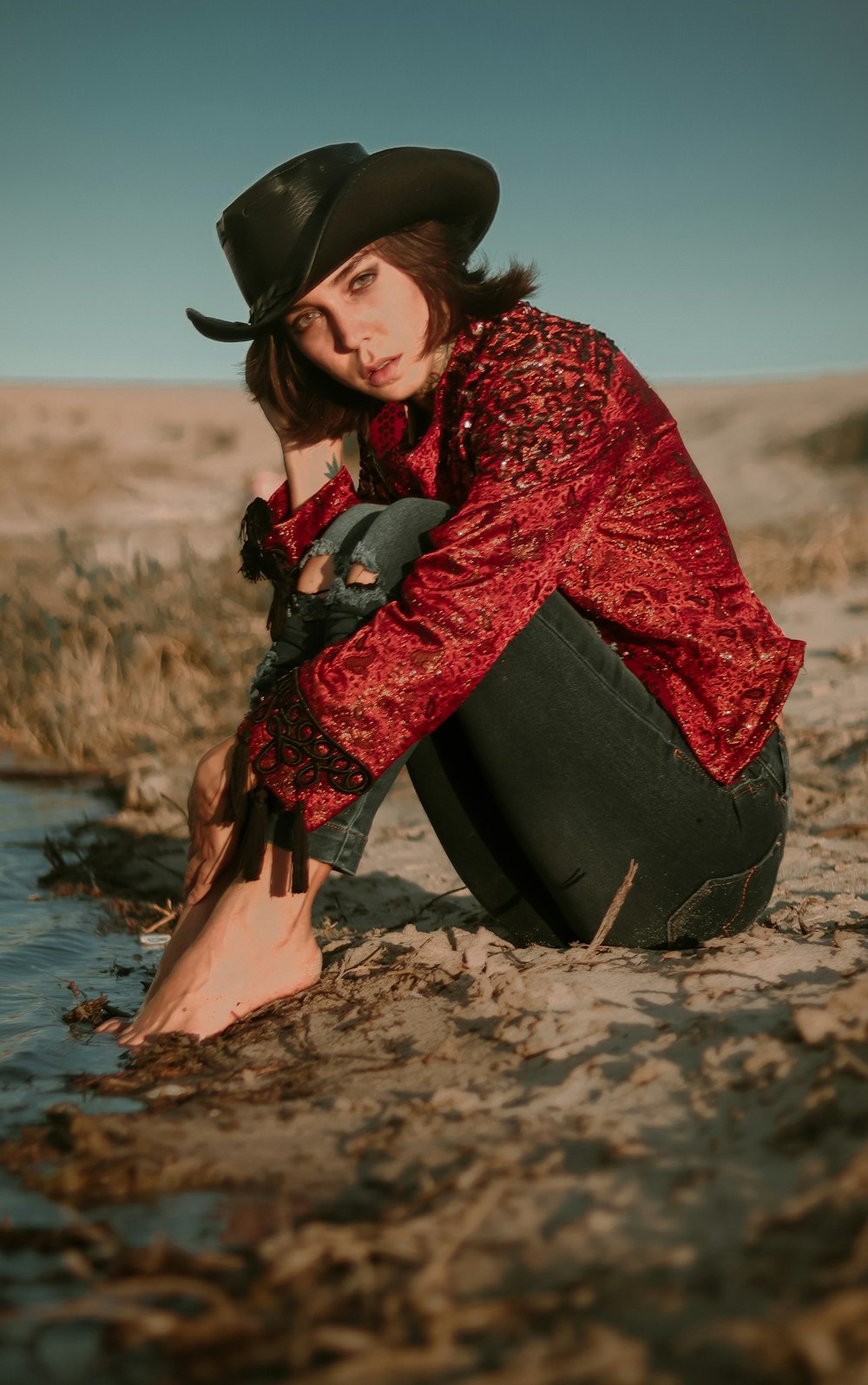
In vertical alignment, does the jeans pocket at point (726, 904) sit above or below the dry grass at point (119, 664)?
above

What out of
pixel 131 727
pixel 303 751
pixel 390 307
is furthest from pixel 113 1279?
pixel 131 727

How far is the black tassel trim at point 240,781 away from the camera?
207 cm

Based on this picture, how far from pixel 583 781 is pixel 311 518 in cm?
90

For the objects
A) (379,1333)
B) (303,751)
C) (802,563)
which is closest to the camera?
(379,1333)

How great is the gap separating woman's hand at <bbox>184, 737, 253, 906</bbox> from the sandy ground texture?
276 millimetres

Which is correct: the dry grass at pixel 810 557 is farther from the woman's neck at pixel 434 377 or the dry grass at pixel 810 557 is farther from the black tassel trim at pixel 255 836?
the black tassel trim at pixel 255 836

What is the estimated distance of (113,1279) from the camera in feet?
4.48

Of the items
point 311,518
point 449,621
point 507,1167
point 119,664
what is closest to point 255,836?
point 449,621

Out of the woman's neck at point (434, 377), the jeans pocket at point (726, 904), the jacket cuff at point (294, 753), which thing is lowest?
the jeans pocket at point (726, 904)

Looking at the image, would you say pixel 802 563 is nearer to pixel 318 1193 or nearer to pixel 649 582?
pixel 649 582

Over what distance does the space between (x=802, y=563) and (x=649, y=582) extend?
6.39 m

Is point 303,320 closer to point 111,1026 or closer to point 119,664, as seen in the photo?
point 111,1026

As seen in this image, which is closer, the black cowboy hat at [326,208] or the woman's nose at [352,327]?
the black cowboy hat at [326,208]

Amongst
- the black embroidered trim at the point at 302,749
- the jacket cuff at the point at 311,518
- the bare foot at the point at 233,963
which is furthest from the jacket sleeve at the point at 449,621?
the jacket cuff at the point at 311,518
